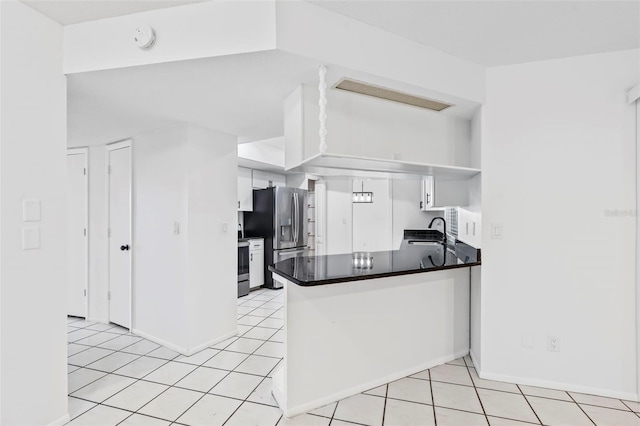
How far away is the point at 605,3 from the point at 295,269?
7.50 ft

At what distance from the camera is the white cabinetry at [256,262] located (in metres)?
5.31

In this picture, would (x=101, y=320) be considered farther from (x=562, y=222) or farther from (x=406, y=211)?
(x=406, y=211)

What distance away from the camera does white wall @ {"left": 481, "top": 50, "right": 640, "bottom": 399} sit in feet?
7.37

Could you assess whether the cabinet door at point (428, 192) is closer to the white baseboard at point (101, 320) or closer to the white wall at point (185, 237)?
the white wall at point (185, 237)

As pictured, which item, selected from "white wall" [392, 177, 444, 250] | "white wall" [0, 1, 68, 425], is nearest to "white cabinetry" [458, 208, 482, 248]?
"white wall" [392, 177, 444, 250]

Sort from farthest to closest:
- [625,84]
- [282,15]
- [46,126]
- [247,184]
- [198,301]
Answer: [247,184] < [198,301] < [625,84] < [46,126] < [282,15]

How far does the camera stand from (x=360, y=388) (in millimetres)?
2295

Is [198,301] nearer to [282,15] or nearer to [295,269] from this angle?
[295,269]

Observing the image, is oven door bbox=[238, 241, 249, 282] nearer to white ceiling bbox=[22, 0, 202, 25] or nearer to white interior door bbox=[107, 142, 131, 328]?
white interior door bbox=[107, 142, 131, 328]

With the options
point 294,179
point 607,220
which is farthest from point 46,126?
point 294,179

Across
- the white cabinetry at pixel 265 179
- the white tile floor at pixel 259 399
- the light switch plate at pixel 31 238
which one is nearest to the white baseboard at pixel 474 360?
the white tile floor at pixel 259 399

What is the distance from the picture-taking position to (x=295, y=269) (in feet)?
7.19

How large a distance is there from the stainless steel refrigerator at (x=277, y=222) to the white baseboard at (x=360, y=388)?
3191 millimetres

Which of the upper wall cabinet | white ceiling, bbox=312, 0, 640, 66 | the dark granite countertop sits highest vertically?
white ceiling, bbox=312, 0, 640, 66
